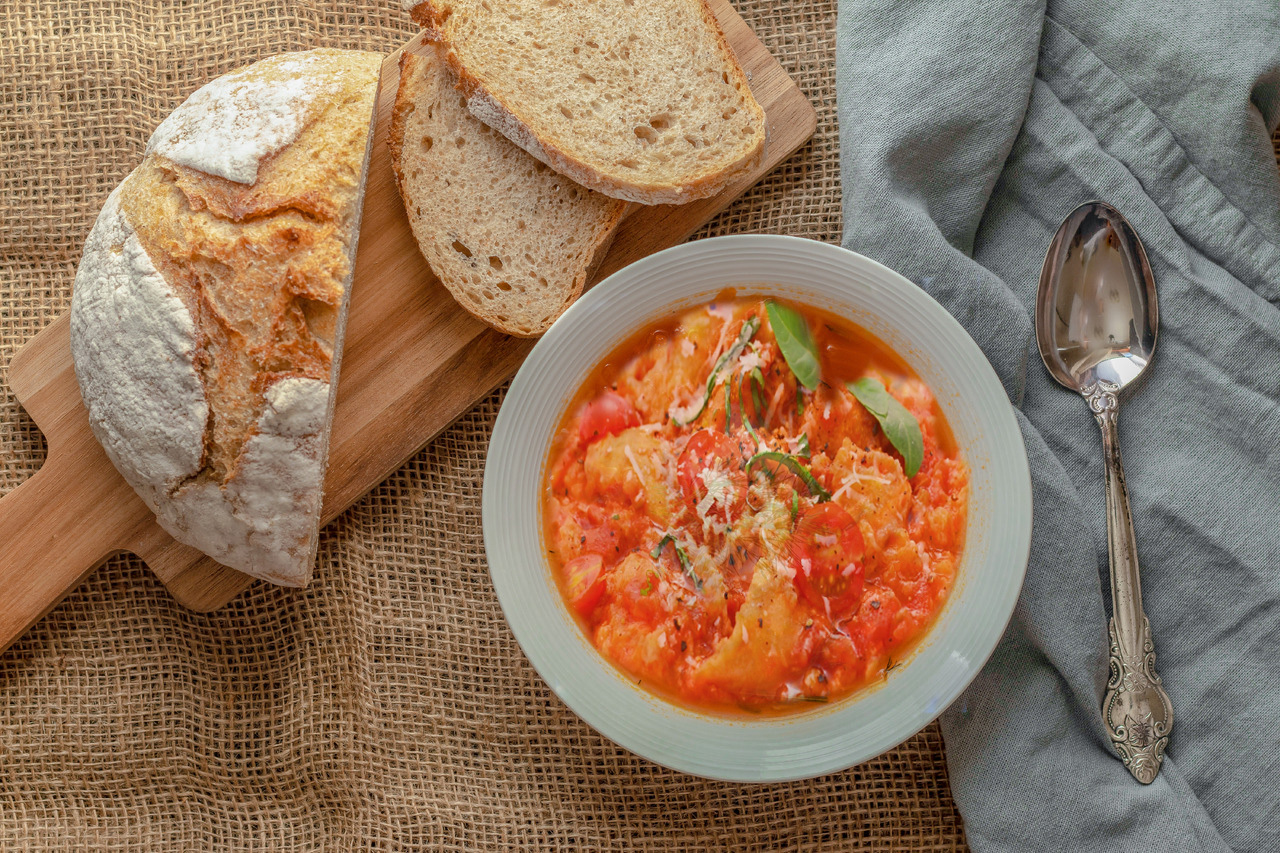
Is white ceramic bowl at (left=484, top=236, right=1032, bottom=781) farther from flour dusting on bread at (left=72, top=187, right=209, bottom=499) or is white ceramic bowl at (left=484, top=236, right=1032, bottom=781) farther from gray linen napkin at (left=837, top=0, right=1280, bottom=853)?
flour dusting on bread at (left=72, top=187, right=209, bottom=499)

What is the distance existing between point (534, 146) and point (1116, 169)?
1.88 m

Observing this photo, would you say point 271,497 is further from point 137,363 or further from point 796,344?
point 796,344

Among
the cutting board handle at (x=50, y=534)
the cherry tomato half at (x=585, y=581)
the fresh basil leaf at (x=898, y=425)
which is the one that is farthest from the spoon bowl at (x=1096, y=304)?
the cutting board handle at (x=50, y=534)

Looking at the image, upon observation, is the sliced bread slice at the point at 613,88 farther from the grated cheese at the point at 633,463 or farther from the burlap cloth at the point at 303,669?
the grated cheese at the point at 633,463

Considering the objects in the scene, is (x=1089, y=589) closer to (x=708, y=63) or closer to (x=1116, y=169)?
(x=1116, y=169)

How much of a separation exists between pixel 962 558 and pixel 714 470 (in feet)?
2.63

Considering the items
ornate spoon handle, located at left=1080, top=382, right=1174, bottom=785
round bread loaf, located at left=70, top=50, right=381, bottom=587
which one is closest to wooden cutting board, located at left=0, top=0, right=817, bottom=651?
round bread loaf, located at left=70, top=50, right=381, bottom=587

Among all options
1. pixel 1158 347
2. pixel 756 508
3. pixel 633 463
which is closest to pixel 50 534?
pixel 633 463

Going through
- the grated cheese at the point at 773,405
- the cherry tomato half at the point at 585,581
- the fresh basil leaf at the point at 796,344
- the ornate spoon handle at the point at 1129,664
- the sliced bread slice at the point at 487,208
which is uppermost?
the sliced bread slice at the point at 487,208

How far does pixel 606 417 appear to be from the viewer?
2619mm

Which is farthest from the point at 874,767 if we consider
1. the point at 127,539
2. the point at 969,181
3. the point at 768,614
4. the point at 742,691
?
the point at 127,539

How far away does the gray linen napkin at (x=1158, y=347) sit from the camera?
264 cm

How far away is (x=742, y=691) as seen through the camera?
2.47m

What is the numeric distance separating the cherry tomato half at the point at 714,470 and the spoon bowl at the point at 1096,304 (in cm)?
114
